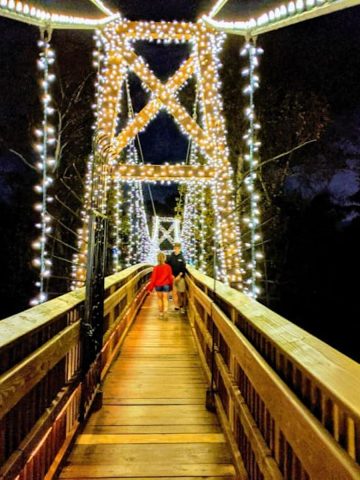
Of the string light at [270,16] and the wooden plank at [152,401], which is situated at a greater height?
the string light at [270,16]

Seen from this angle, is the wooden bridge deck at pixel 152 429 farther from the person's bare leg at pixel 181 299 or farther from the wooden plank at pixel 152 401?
the person's bare leg at pixel 181 299

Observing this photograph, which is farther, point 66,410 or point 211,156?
point 211,156

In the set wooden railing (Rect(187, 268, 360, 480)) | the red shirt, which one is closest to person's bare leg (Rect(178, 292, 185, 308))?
the red shirt

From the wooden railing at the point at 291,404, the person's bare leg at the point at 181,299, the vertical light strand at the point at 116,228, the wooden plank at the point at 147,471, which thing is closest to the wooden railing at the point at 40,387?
the wooden plank at the point at 147,471

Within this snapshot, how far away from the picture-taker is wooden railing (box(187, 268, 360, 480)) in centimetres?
97

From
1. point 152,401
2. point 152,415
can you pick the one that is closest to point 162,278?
point 152,401

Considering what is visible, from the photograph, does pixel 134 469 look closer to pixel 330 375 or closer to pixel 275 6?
pixel 330 375

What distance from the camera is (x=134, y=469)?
2332 millimetres

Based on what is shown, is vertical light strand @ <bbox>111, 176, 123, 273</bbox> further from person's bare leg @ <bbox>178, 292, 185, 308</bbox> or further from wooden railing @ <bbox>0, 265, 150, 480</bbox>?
wooden railing @ <bbox>0, 265, 150, 480</bbox>

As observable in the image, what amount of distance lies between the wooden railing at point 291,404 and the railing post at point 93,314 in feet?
3.11

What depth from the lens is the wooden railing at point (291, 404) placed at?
3.17 feet

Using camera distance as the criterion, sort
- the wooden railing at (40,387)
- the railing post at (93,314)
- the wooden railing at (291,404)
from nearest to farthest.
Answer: the wooden railing at (291,404), the wooden railing at (40,387), the railing post at (93,314)

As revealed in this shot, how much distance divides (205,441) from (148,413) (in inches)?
24.5

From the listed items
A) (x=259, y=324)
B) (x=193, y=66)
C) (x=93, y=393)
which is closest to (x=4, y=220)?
(x=193, y=66)
